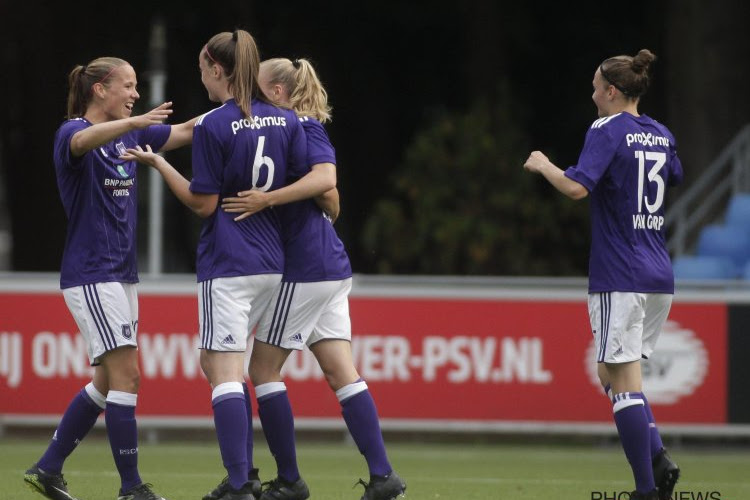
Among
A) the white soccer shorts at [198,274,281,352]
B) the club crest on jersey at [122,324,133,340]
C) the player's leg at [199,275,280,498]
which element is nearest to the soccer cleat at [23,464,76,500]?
the club crest on jersey at [122,324,133,340]

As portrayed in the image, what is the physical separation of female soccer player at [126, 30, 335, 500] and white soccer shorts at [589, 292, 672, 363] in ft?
4.95

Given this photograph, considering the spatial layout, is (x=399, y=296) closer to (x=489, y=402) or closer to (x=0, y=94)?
(x=489, y=402)

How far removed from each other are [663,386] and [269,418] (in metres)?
4.94

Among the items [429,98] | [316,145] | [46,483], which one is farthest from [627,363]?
[429,98]

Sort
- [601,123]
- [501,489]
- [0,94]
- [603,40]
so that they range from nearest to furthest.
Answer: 1. [601,123]
2. [501,489]
3. [0,94]
4. [603,40]

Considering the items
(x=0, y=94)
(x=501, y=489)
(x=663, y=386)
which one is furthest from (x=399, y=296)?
(x=0, y=94)

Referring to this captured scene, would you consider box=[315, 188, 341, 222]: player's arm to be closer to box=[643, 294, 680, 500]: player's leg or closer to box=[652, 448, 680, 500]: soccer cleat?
box=[643, 294, 680, 500]: player's leg

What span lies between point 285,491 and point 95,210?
163 centimetres

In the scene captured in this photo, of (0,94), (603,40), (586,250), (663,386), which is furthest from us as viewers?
(603,40)

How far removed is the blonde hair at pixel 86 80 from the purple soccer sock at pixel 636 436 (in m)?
2.95

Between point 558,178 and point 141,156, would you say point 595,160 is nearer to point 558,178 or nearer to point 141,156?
point 558,178

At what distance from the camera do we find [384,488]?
7043 millimetres

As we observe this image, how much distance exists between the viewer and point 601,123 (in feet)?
23.5

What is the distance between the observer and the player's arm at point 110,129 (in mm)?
6809
